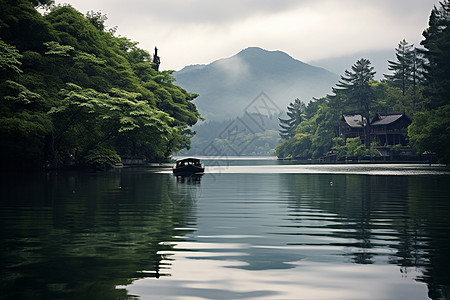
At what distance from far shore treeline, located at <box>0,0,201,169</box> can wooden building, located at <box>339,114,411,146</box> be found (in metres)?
64.2

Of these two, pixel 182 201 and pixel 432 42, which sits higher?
pixel 432 42

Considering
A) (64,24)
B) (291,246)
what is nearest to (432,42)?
(64,24)

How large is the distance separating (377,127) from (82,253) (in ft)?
388

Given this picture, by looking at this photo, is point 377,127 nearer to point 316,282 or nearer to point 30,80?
point 30,80

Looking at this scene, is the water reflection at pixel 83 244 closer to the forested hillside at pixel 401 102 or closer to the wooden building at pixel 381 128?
the forested hillside at pixel 401 102

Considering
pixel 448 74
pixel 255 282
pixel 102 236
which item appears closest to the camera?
pixel 255 282

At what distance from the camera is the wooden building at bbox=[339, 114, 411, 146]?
11744 centimetres

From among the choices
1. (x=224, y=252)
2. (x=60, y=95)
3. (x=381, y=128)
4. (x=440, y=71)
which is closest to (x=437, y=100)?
(x=440, y=71)

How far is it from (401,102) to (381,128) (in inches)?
362

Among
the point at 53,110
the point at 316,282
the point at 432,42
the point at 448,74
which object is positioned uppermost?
the point at 432,42

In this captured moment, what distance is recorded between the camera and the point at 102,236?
13555 millimetres

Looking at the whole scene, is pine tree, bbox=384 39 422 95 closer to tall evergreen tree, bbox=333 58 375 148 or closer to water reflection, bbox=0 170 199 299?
tall evergreen tree, bbox=333 58 375 148

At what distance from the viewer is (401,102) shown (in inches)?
4936

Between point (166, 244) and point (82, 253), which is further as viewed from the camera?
point (166, 244)
